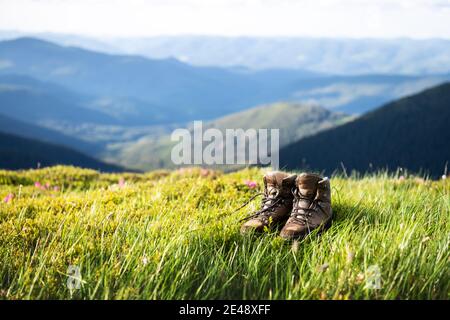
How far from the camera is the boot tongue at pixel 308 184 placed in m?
4.97

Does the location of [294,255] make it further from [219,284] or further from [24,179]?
[24,179]

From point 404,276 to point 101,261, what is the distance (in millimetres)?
2327

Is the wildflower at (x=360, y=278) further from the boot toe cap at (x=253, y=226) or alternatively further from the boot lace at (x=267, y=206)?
the boot lace at (x=267, y=206)

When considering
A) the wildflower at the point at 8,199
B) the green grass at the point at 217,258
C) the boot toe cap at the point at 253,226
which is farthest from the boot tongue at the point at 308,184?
the wildflower at the point at 8,199

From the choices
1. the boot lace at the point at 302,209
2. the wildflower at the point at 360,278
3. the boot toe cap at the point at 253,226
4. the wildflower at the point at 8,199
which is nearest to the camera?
the wildflower at the point at 360,278

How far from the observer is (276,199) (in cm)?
517

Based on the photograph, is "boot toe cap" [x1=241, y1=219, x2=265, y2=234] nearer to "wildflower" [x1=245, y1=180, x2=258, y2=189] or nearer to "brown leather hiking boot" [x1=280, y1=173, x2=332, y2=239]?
"brown leather hiking boot" [x1=280, y1=173, x2=332, y2=239]

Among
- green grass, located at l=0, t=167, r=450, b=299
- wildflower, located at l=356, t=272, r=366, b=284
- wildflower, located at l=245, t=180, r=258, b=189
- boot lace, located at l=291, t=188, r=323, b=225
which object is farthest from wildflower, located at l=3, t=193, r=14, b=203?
wildflower, located at l=356, t=272, r=366, b=284

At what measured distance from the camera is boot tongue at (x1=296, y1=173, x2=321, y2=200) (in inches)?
196

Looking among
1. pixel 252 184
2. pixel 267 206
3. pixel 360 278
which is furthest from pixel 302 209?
pixel 252 184

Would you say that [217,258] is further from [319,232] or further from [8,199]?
[8,199]

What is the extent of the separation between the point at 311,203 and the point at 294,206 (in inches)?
7.2
